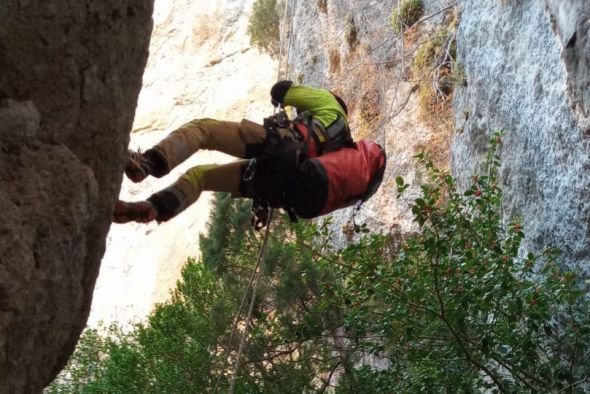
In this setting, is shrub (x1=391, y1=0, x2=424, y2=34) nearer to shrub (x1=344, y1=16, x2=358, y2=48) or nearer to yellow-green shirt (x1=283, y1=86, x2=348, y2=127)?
shrub (x1=344, y1=16, x2=358, y2=48)

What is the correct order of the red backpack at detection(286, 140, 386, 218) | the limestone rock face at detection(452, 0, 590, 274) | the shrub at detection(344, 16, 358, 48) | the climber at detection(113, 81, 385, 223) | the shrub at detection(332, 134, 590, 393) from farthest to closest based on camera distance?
1. the shrub at detection(344, 16, 358, 48)
2. the limestone rock face at detection(452, 0, 590, 274)
3. the shrub at detection(332, 134, 590, 393)
4. the red backpack at detection(286, 140, 386, 218)
5. the climber at detection(113, 81, 385, 223)

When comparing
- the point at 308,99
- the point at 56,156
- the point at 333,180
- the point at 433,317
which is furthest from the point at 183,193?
the point at 433,317

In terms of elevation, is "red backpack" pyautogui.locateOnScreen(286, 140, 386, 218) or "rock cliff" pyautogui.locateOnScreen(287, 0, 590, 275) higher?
"rock cliff" pyautogui.locateOnScreen(287, 0, 590, 275)

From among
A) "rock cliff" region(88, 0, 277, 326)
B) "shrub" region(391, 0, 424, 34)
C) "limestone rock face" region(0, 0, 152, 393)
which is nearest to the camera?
"limestone rock face" region(0, 0, 152, 393)

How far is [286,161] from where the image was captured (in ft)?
15.0

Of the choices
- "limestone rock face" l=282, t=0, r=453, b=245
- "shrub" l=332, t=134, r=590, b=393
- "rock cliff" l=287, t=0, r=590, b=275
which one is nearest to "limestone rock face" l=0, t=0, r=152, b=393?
"shrub" l=332, t=134, r=590, b=393

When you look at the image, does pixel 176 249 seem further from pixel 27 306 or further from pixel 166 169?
pixel 27 306

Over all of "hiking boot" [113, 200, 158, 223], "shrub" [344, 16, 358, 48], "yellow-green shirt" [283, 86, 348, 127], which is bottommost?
"hiking boot" [113, 200, 158, 223]

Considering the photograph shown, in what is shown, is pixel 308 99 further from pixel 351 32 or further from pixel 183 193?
pixel 351 32

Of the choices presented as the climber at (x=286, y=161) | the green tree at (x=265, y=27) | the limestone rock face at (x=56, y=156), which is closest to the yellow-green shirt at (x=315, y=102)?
the climber at (x=286, y=161)

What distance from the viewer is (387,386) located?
5797mm

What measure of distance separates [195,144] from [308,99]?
0.94 metres

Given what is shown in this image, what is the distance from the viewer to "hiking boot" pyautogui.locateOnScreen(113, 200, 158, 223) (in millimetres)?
3943

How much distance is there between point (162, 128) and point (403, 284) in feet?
59.4
